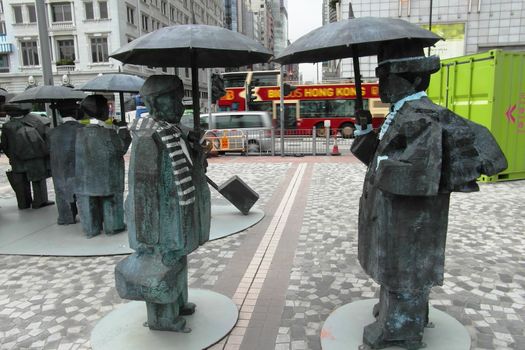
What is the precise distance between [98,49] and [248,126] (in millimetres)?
25050

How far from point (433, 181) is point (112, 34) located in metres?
36.8

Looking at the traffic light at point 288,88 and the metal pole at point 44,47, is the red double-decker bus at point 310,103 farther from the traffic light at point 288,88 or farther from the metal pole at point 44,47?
the metal pole at point 44,47

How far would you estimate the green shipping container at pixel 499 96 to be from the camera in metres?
8.67

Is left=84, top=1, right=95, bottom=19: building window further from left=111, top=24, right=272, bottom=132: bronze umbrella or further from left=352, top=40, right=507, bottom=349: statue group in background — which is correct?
left=352, top=40, right=507, bottom=349: statue group in background

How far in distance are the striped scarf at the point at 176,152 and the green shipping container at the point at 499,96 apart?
7.84m

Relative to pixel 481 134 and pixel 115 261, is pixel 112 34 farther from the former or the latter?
pixel 481 134

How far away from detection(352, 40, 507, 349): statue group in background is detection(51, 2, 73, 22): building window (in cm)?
3936

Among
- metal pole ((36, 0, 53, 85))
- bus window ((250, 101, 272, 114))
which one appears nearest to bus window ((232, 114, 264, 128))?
bus window ((250, 101, 272, 114))

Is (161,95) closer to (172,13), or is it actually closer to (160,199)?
(160,199)

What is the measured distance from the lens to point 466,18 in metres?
26.4

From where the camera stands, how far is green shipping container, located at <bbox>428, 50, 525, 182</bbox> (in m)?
8.67

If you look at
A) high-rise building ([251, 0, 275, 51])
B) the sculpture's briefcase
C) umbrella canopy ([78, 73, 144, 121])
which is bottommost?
the sculpture's briefcase

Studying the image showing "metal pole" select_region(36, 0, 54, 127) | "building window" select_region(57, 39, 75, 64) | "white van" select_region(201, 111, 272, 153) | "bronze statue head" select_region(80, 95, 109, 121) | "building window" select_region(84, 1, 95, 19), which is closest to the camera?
"bronze statue head" select_region(80, 95, 109, 121)

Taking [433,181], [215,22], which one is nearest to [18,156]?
[433,181]
